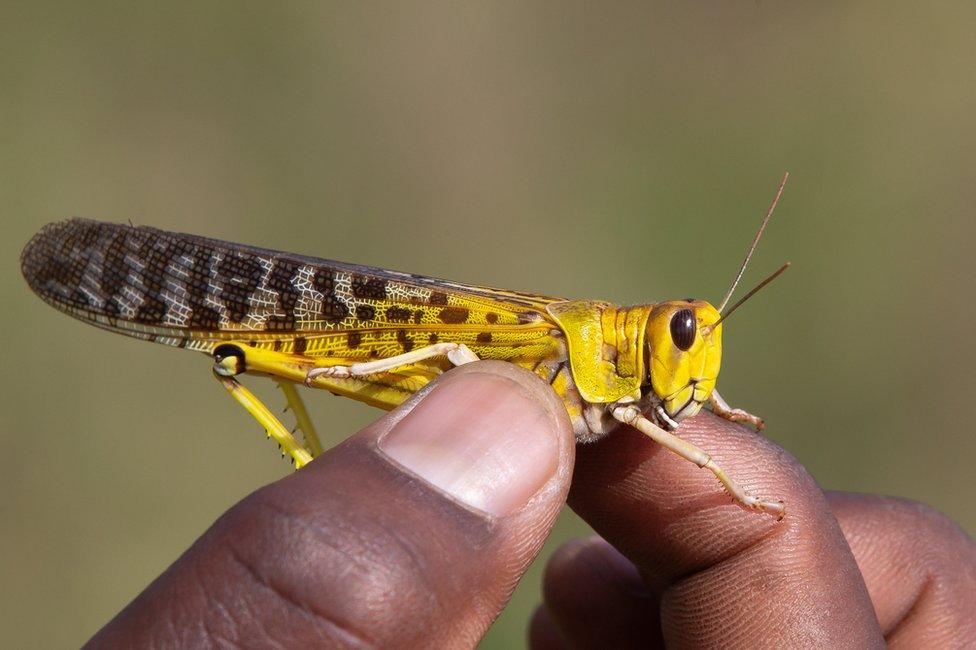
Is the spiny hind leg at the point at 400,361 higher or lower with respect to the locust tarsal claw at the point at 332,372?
higher

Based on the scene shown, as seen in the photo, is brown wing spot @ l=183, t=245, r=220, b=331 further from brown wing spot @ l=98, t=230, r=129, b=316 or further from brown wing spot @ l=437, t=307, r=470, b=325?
brown wing spot @ l=437, t=307, r=470, b=325

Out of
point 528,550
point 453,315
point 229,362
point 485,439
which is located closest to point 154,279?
point 229,362

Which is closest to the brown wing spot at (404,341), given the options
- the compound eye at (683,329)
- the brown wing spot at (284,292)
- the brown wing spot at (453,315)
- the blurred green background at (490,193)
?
the brown wing spot at (453,315)

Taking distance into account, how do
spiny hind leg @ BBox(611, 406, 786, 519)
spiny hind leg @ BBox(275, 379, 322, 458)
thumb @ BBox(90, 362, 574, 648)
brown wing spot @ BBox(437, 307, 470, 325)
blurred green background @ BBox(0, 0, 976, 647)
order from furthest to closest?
blurred green background @ BBox(0, 0, 976, 647) < spiny hind leg @ BBox(275, 379, 322, 458) < brown wing spot @ BBox(437, 307, 470, 325) < spiny hind leg @ BBox(611, 406, 786, 519) < thumb @ BBox(90, 362, 574, 648)

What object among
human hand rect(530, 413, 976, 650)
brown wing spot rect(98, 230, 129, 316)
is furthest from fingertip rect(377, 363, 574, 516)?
brown wing spot rect(98, 230, 129, 316)

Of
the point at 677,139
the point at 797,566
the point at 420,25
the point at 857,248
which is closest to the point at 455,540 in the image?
the point at 797,566

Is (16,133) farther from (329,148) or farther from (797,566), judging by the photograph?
(797,566)

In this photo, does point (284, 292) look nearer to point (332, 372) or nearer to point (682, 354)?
point (332, 372)

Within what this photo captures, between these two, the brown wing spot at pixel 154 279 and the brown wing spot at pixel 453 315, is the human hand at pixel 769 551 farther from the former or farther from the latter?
the brown wing spot at pixel 154 279
